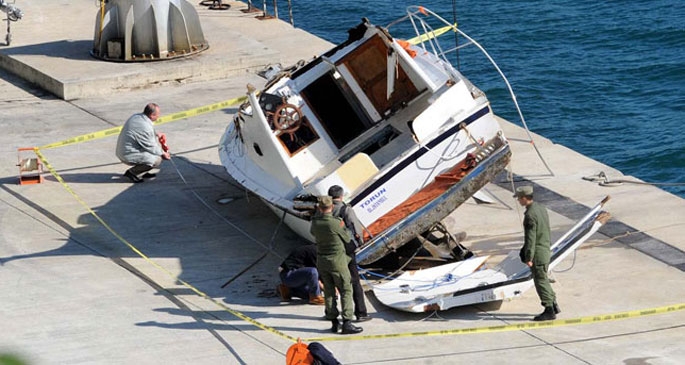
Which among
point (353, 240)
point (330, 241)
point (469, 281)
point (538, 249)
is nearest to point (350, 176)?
point (353, 240)

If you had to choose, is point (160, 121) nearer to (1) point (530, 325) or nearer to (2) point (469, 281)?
(2) point (469, 281)

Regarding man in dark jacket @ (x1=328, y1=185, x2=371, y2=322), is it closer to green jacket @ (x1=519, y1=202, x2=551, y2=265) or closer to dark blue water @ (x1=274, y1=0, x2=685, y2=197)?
green jacket @ (x1=519, y1=202, x2=551, y2=265)

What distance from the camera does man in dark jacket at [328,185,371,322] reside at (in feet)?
38.0

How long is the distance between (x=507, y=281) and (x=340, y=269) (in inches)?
70.1

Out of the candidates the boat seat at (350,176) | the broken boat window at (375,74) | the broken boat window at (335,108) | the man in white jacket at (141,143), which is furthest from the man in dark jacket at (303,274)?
the man in white jacket at (141,143)

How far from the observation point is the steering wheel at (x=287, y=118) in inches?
559

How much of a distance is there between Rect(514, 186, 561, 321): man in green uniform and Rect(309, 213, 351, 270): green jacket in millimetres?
1728

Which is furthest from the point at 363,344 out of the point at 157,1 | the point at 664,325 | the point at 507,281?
the point at 157,1

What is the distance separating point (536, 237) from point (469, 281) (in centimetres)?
119

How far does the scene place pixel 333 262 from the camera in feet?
36.6

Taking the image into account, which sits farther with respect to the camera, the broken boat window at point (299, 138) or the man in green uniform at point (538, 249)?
the broken boat window at point (299, 138)

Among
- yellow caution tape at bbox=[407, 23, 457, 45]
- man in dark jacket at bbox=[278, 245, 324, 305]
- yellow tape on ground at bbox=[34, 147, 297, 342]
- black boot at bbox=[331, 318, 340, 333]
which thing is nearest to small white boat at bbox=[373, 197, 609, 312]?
man in dark jacket at bbox=[278, 245, 324, 305]

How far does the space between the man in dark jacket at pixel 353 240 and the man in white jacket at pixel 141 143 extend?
3784mm

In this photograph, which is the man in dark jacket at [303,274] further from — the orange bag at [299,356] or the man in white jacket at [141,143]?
the man in white jacket at [141,143]
